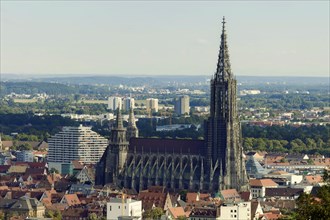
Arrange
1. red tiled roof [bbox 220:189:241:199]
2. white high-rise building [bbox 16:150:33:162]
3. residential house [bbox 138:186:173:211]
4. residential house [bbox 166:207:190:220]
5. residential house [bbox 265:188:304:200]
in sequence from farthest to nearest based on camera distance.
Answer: white high-rise building [bbox 16:150:33:162], residential house [bbox 265:188:304:200], red tiled roof [bbox 220:189:241:199], residential house [bbox 138:186:173:211], residential house [bbox 166:207:190:220]

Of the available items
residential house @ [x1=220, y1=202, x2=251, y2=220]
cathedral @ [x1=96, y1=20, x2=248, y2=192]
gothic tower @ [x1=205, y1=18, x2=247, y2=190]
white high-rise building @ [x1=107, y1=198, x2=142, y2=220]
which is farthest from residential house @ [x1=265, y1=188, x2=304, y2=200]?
white high-rise building @ [x1=107, y1=198, x2=142, y2=220]

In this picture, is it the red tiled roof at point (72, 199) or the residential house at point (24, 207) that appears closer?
the residential house at point (24, 207)

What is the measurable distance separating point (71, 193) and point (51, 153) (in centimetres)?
3655

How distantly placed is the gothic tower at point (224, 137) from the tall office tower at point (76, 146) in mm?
34088

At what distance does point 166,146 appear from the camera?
111 meters

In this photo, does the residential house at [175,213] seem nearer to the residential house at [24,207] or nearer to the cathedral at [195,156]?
the residential house at [24,207]

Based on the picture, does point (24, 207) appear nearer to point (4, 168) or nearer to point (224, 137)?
point (224, 137)

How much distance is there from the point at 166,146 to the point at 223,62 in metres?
7.84

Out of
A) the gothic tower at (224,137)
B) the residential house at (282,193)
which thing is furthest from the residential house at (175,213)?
the gothic tower at (224,137)

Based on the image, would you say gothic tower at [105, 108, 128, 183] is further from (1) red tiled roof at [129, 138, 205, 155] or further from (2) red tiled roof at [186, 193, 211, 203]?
(2) red tiled roof at [186, 193, 211, 203]

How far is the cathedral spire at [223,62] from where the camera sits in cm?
10856

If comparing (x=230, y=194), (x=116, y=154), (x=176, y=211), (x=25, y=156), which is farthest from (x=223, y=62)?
(x=25, y=156)

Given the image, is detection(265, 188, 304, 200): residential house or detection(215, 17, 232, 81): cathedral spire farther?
detection(215, 17, 232, 81): cathedral spire

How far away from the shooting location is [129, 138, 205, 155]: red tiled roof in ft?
357
